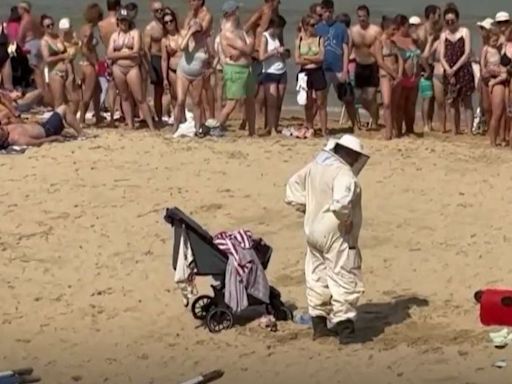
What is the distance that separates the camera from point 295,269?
12.2 meters

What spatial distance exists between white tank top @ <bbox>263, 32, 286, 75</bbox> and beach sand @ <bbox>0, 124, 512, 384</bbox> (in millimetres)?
1277

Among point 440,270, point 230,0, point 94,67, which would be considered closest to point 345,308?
point 440,270

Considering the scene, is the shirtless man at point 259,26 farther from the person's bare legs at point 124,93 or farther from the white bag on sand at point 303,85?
the person's bare legs at point 124,93

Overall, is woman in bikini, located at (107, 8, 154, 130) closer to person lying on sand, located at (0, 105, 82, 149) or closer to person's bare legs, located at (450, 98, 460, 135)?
person lying on sand, located at (0, 105, 82, 149)

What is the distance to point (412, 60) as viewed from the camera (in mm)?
18125

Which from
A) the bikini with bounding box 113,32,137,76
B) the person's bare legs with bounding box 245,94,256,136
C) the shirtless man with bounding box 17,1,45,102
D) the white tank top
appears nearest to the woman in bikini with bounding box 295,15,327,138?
the white tank top

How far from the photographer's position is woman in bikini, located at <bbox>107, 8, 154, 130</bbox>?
17.7 metres

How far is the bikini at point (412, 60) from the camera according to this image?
59.2 feet

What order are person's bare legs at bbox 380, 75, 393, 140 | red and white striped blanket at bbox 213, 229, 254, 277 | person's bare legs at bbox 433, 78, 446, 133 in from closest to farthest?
red and white striped blanket at bbox 213, 229, 254, 277, person's bare legs at bbox 380, 75, 393, 140, person's bare legs at bbox 433, 78, 446, 133

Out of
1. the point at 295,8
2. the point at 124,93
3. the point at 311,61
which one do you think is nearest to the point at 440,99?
the point at 311,61

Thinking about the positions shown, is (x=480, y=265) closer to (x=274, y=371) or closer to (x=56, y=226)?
(x=274, y=371)

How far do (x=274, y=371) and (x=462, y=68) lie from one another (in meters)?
9.33

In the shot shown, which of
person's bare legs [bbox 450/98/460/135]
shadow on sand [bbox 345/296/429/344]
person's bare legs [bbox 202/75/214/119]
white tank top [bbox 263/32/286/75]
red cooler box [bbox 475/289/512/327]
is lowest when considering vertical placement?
shadow on sand [bbox 345/296/429/344]

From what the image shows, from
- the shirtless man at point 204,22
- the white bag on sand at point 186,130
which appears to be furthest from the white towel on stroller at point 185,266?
the shirtless man at point 204,22
